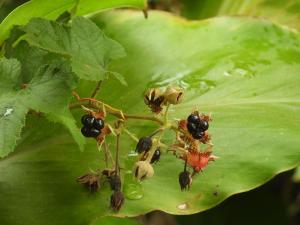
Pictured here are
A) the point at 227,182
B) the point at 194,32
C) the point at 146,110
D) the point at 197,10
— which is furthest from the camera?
the point at 197,10

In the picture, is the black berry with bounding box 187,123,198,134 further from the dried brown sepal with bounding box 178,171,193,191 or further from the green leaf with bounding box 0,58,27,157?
the green leaf with bounding box 0,58,27,157

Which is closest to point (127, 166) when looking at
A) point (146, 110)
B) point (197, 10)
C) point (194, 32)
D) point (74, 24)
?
point (146, 110)

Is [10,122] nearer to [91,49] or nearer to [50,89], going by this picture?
[50,89]

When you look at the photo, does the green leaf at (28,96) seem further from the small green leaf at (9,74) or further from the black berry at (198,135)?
the black berry at (198,135)

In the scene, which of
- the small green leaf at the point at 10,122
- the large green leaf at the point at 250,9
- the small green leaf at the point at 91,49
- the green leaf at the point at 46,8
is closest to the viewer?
the small green leaf at the point at 10,122

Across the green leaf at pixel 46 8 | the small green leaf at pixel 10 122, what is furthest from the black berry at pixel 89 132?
the green leaf at pixel 46 8

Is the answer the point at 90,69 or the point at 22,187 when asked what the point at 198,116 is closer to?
the point at 90,69
